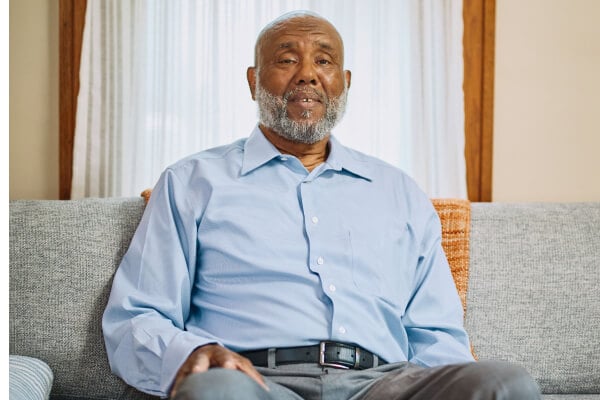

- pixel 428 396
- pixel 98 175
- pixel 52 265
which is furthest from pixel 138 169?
pixel 428 396

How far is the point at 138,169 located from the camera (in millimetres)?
2662

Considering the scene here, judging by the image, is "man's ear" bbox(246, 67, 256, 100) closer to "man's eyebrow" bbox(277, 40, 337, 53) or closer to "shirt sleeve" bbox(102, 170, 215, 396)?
"man's eyebrow" bbox(277, 40, 337, 53)

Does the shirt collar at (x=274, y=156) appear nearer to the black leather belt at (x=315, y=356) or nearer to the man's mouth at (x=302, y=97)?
the man's mouth at (x=302, y=97)

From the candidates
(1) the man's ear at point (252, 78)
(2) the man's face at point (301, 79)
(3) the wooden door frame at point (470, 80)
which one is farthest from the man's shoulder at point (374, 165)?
(3) the wooden door frame at point (470, 80)

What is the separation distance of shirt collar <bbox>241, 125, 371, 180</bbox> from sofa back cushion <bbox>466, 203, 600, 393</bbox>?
0.39 meters

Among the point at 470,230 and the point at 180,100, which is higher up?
the point at 180,100

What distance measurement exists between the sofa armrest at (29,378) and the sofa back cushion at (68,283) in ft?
0.23

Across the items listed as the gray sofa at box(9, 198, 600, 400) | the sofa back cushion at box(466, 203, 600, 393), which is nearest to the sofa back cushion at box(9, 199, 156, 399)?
the gray sofa at box(9, 198, 600, 400)

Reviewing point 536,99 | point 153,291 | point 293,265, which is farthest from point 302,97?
point 536,99

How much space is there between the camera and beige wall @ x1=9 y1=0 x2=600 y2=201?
2.69 m

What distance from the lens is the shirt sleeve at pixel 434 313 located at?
1721 mm

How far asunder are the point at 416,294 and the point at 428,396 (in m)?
0.56

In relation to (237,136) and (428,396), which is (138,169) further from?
(428,396)

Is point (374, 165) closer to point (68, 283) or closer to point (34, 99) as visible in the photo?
point (68, 283)
